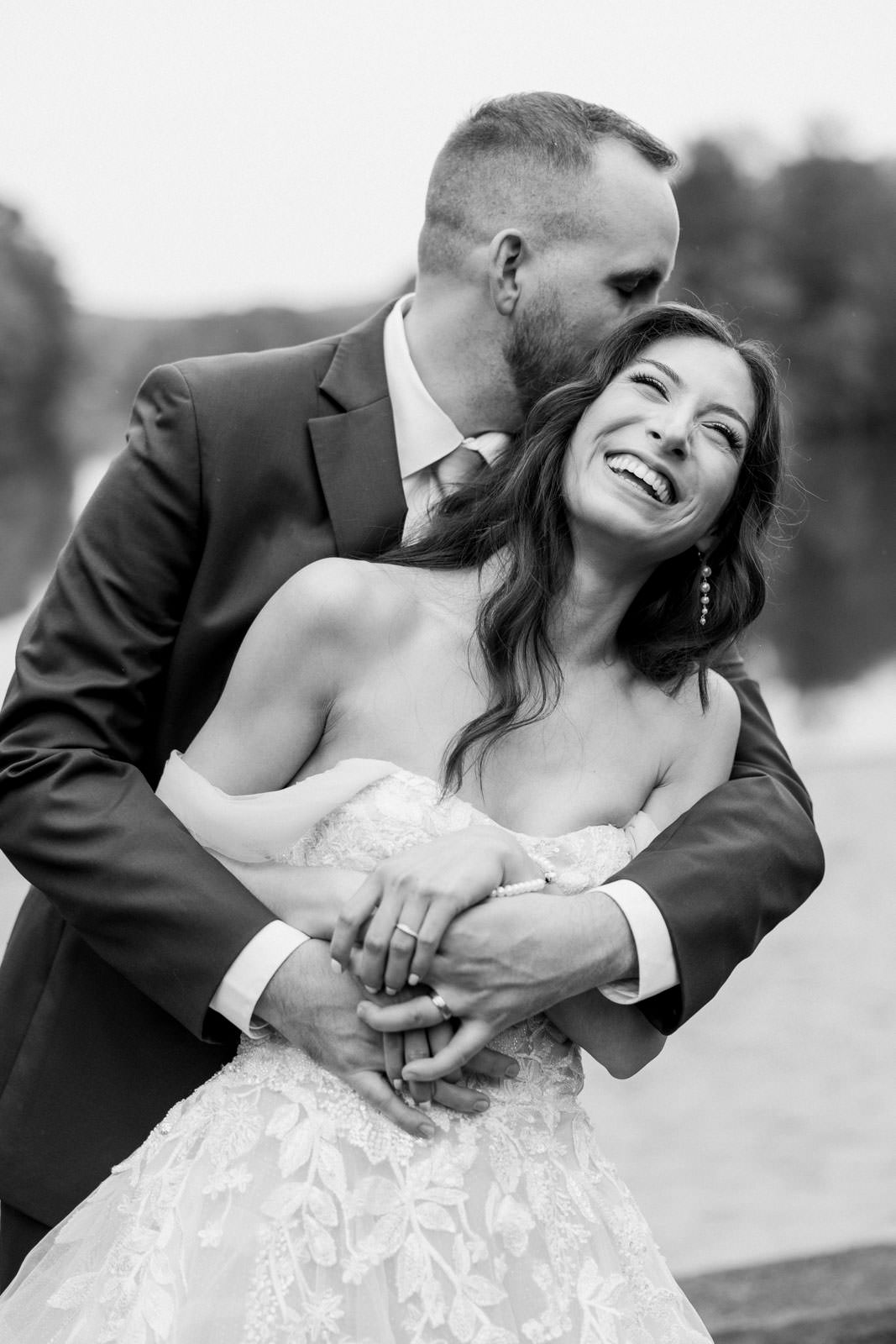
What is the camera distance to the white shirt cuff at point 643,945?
2.51 meters

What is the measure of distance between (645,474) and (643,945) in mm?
825

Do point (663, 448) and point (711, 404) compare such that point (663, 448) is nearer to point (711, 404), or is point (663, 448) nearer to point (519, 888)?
point (711, 404)

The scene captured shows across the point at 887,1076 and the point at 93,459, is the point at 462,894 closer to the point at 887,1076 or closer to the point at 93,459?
the point at 887,1076

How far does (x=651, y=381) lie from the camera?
278 centimetres

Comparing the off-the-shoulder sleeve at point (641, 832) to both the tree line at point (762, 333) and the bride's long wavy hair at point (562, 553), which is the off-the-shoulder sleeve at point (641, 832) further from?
the tree line at point (762, 333)

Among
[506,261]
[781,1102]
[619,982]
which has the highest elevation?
[506,261]

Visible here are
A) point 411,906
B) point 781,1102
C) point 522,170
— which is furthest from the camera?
point 781,1102

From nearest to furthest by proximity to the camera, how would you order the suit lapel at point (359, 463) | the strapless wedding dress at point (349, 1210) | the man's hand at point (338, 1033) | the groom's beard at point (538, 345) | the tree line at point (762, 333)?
the strapless wedding dress at point (349, 1210)
the man's hand at point (338, 1033)
the suit lapel at point (359, 463)
the groom's beard at point (538, 345)
the tree line at point (762, 333)

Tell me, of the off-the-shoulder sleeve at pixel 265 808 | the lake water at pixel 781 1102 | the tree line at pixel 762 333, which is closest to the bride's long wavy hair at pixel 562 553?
the off-the-shoulder sleeve at pixel 265 808

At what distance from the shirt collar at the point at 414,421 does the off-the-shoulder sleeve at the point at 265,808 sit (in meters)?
0.75

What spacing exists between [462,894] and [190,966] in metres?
0.49

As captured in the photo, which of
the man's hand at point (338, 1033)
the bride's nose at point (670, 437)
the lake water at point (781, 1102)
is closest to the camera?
the man's hand at point (338, 1033)

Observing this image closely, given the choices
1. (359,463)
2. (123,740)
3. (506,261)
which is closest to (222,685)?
(123,740)

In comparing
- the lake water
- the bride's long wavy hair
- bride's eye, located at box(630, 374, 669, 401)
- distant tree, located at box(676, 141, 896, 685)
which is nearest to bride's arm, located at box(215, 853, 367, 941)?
the bride's long wavy hair
